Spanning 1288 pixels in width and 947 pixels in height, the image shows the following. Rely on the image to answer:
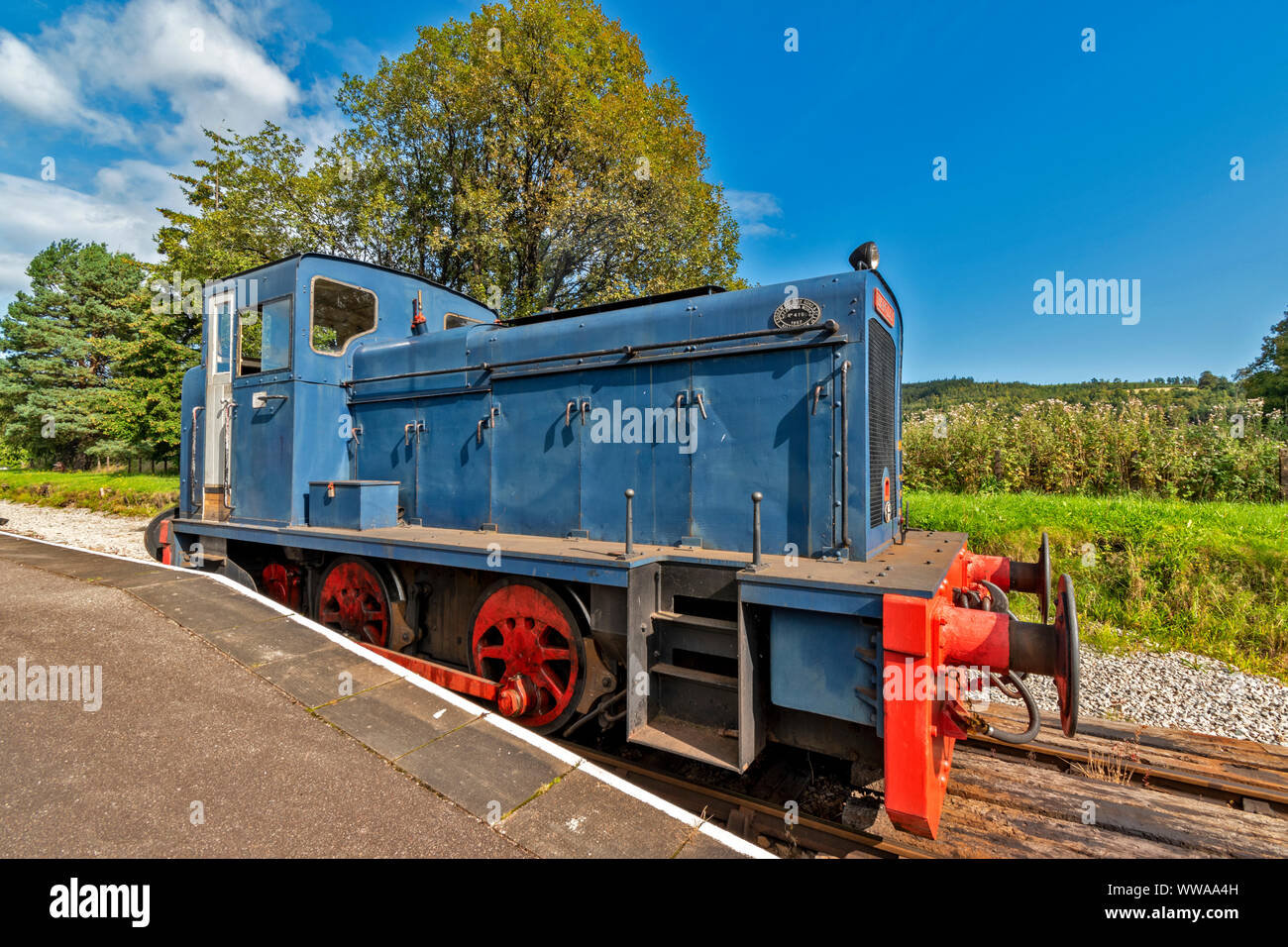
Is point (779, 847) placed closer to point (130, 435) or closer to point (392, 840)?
point (392, 840)

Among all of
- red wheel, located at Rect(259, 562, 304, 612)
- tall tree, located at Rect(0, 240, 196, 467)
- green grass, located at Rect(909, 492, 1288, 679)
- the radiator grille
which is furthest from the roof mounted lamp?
tall tree, located at Rect(0, 240, 196, 467)

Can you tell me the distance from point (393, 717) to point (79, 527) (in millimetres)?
20313

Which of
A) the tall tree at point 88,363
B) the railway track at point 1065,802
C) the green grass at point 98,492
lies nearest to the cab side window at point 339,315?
the railway track at point 1065,802

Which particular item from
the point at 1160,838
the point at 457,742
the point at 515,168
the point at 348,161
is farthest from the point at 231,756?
the point at 348,161

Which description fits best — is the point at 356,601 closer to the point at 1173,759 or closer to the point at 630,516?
the point at 630,516

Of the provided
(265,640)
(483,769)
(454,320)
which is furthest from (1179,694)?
(454,320)

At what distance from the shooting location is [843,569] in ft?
10.3

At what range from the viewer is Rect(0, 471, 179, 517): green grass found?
19141mm

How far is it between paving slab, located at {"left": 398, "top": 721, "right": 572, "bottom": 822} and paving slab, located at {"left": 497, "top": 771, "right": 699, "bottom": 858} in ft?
0.34

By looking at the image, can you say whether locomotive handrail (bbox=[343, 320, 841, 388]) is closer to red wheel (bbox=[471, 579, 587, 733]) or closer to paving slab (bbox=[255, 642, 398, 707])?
red wheel (bbox=[471, 579, 587, 733])

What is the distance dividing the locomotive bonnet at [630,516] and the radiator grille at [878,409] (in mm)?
37

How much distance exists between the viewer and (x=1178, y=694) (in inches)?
210

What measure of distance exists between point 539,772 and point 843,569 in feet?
6.49

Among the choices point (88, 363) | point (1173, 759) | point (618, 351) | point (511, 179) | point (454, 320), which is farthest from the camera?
point (88, 363)
